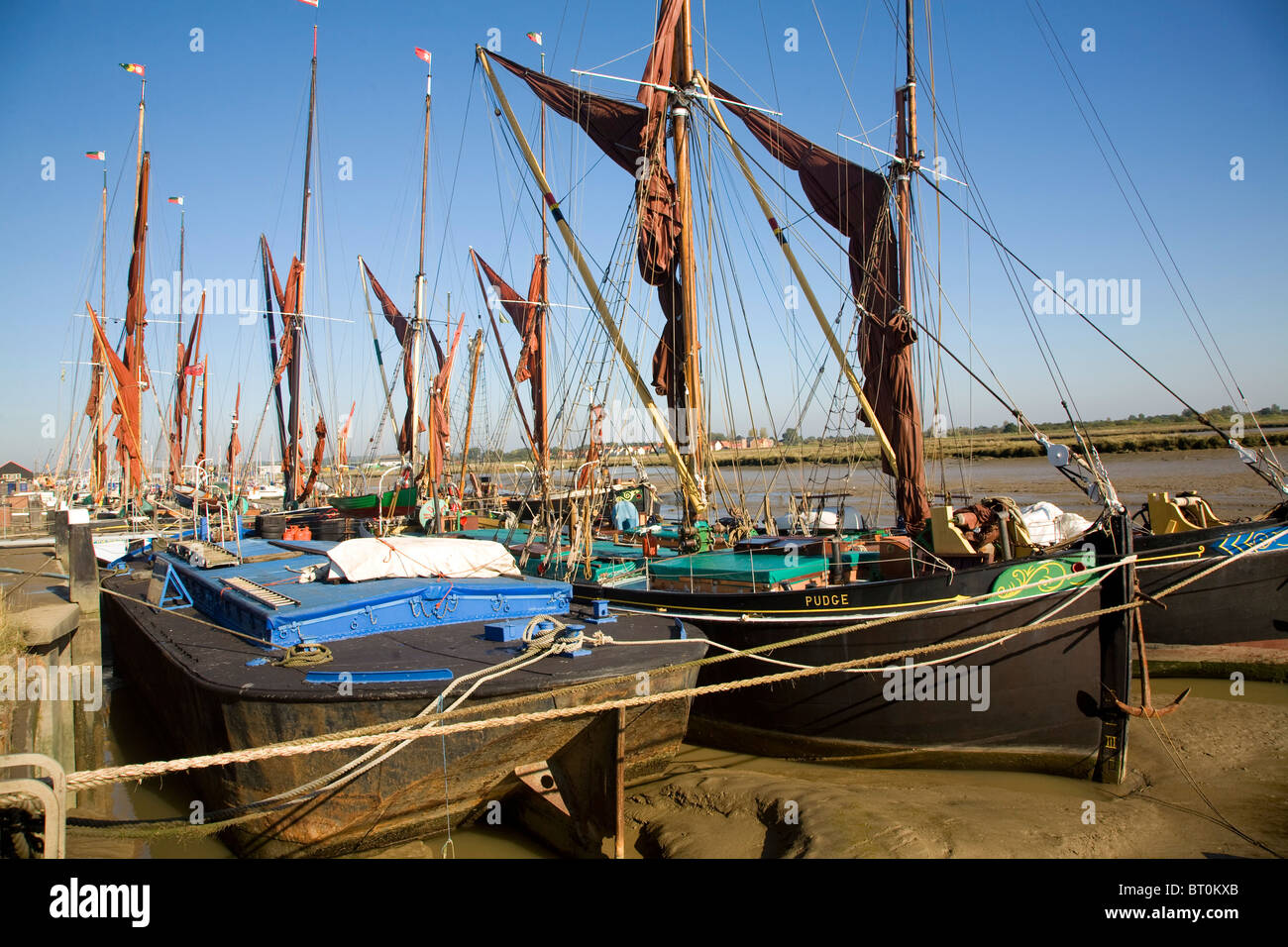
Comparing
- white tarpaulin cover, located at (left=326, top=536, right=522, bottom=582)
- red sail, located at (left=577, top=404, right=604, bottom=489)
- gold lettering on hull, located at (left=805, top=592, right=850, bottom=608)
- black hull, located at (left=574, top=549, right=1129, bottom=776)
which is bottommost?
black hull, located at (left=574, top=549, right=1129, bottom=776)

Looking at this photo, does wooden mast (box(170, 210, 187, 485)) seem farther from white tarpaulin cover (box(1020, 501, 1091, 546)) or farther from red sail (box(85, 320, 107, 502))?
white tarpaulin cover (box(1020, 501, 1091, 546))

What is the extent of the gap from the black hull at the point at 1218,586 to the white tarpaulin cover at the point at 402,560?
10.6 meters

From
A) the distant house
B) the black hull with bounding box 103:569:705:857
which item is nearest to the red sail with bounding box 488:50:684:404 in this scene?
the black hull with bounding box 103:569:705:857

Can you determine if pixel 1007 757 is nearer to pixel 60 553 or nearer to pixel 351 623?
pixel 351 623

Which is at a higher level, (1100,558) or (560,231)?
(560,231)

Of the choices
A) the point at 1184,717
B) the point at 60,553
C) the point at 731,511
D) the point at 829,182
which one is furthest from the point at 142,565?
the point at 1184,717

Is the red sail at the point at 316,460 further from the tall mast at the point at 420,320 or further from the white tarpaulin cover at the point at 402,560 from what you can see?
the white tarpaulin cover at the point at 402,560

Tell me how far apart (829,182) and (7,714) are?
18656mm

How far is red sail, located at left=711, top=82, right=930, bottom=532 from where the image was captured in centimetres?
1680

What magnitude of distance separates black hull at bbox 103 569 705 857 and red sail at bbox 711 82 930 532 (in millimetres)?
9019

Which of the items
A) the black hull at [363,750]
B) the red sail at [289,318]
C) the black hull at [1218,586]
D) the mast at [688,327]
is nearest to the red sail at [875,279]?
the mast at [688,327]

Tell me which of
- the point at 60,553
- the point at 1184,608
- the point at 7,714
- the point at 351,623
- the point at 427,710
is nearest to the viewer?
the point at 427,710
